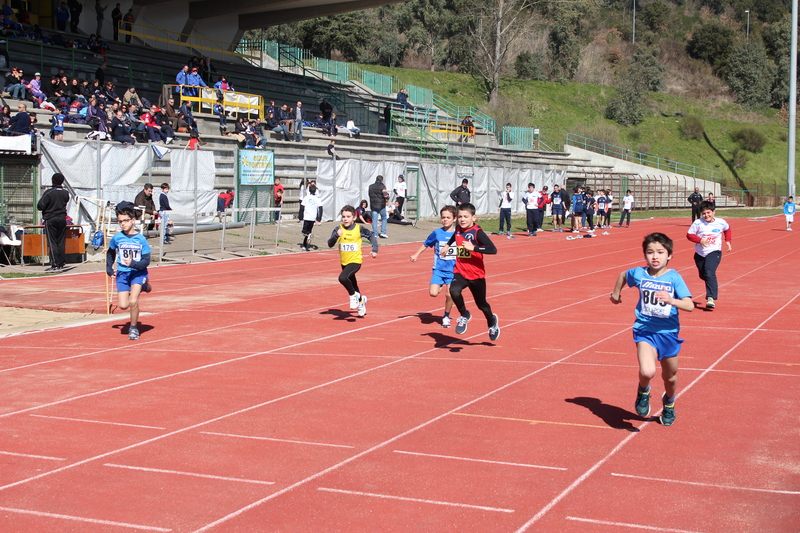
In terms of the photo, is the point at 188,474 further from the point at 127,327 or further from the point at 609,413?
the point at 127,327

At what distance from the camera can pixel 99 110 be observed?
2544cm

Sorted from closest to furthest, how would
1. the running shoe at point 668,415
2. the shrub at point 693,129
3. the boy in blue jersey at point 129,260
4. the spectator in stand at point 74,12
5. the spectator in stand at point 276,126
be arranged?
1. the running shoe at point 668,415
2. the boy in blue jersey at point 129,260
3. the spectator in stand at point 276,126
4. the spectator in stand at point 74,12
5. the shrub at point 693,129

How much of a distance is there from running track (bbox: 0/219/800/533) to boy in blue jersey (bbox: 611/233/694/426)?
22.1 inches

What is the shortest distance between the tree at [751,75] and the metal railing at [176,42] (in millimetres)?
58063

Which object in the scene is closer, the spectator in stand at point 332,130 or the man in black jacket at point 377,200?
the man in black jacket at point 377,200

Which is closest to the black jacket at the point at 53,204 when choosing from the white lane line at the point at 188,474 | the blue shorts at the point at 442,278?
the blue shorts at the point at 442,278

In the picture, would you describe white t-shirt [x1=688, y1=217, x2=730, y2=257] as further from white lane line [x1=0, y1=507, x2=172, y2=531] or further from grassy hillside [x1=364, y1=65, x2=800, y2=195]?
grassy hillside [x1=364, y1=65, x2=800, y2=195]

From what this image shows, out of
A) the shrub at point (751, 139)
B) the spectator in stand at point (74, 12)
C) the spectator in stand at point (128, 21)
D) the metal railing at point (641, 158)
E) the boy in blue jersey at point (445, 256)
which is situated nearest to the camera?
the boy in blue jersey at point (445, 256)

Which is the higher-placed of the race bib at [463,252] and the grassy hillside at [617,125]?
the grassy hillside at [617,125]

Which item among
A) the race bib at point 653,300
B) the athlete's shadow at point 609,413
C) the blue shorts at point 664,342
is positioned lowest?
the athlete's shadow at point 609,413

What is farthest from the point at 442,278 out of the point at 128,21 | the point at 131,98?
the point at 128,21

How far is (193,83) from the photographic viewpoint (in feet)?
109

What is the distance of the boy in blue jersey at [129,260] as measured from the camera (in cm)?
1105

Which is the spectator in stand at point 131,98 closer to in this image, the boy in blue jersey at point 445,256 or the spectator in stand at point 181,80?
the spectator in stand at point 181,80
